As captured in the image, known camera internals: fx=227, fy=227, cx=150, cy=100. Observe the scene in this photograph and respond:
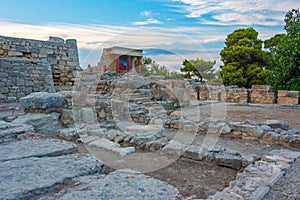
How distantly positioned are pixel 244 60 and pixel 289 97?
8862mm

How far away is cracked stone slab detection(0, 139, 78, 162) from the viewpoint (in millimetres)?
2271

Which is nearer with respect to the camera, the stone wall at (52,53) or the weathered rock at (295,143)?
the weathered rock at (295,143)

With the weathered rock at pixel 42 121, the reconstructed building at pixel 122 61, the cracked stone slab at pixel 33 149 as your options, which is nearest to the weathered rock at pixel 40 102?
the weathered rock at pixel 42 121

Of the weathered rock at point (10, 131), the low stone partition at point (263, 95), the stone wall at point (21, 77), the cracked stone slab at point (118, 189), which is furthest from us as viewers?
the low stone partition at point (263, 95)

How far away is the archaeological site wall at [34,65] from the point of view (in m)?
7.61

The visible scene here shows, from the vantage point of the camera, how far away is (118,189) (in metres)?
1.70

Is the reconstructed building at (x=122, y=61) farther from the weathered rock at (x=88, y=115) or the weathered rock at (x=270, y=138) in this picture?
the weathered rock at (x=270, y=138)

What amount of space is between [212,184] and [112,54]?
1106cm

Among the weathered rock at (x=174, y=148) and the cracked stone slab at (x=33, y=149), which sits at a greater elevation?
the cracked stone slab at (x=33, y=149)

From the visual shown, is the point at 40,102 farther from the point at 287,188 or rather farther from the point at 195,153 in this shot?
the point at 287,188

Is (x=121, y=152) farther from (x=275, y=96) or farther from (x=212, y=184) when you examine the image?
(x=275, y=96)

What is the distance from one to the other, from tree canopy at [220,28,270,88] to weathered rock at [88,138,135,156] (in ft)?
50.2

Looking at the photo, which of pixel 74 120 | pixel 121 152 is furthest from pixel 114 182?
pixel 74 120

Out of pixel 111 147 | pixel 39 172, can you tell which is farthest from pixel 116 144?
pixel 39 172
